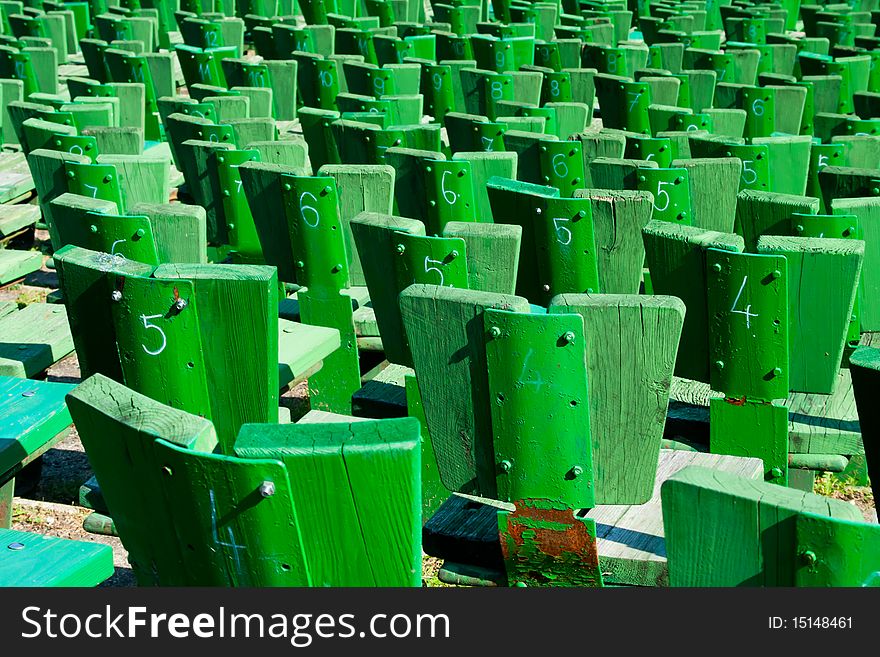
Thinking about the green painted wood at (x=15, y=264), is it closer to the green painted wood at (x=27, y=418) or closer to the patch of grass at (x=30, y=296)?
the patch of grass at (x=30, y=296)

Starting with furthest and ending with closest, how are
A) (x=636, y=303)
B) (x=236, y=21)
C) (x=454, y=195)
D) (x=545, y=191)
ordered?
(x=236, y=21)
(x=454, y=195)
(x=545, y=191)
(x=636, y=303)

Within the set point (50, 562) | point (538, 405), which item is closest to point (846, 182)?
point (538, 405)

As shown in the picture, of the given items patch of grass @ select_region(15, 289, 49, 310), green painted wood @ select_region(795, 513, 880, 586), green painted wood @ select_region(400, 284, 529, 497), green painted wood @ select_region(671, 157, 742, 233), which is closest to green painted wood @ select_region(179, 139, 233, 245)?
patch of grass @ select_region(15, 289, 49, 310)

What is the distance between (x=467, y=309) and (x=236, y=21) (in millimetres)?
8830

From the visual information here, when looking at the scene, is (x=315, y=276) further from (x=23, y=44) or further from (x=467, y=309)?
(x=23, y=44)

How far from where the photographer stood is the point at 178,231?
14.6 feet

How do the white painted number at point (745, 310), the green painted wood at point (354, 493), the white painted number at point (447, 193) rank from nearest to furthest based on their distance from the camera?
1. the green painted wood at point (354, 493)
2. the white painted number at point (745, 310)
3. the white painted number at point (447, 193)

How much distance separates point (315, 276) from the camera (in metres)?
4.82

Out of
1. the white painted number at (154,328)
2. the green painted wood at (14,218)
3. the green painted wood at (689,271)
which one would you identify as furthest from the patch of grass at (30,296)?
the green painted wood at (689,271)

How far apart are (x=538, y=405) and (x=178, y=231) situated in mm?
1972

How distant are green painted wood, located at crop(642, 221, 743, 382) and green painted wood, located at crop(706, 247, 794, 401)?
0.17ft

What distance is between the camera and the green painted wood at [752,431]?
4062mm

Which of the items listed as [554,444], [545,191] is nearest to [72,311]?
[554,444]

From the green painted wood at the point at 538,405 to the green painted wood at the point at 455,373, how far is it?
0.18ft
